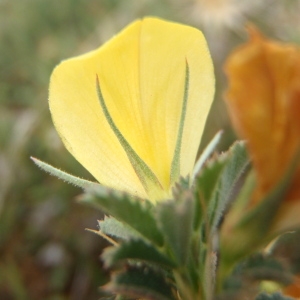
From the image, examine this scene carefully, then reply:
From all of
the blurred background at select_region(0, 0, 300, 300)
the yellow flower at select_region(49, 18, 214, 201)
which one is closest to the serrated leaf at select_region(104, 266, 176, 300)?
the yellow flower at select_region(49, 18, 214, 201)

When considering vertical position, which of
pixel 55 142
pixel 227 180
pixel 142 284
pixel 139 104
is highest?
pixel 55 142

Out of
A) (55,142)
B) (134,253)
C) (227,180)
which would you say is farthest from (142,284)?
(55,142)

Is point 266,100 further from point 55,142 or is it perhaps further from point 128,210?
point 55,142

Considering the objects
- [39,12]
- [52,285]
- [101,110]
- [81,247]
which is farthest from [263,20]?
[101,110]

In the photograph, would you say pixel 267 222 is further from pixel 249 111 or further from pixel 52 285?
pixel 52 285

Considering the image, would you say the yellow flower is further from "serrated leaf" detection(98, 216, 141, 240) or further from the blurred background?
the blurred background

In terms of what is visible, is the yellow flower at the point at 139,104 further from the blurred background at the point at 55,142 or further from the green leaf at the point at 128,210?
the blurred background at the point at 55,142

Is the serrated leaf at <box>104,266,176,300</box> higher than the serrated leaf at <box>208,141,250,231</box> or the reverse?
the reverse
